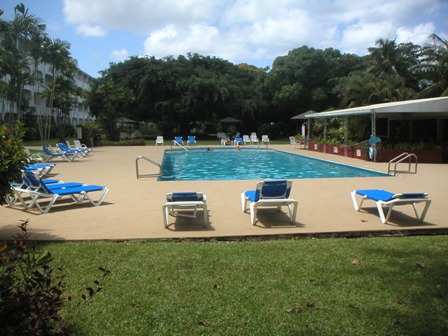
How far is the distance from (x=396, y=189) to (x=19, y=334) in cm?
979

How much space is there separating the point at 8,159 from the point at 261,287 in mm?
3791

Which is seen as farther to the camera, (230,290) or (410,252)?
(410,252)

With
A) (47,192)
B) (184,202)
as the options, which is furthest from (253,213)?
(47,192)

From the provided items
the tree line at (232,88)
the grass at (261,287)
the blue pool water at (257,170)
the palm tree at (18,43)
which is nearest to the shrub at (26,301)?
the grass at (261,287)

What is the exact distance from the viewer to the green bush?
18.0 feet

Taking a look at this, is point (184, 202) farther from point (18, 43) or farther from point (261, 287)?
point (18, 43)

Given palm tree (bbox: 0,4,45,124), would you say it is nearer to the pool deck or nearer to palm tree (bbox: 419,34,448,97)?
the pool deck

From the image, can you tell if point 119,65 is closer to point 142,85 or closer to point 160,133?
point 142,85

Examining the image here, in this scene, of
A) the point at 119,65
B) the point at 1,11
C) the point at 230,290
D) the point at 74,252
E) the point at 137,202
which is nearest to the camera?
the point at 230,290

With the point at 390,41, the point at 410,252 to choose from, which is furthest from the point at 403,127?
the point at 410,252

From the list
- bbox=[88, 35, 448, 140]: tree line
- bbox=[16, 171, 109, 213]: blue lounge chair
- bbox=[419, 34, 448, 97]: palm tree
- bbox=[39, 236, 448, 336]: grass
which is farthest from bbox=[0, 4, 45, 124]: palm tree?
bbox=[419, 34, 448, 97]: palm tree

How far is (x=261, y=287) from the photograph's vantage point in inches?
159

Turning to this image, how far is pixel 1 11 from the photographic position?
24.1 m

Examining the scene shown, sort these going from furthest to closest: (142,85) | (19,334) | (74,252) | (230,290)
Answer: (142,85) < (74,252) < (230,290) < (19,334)
